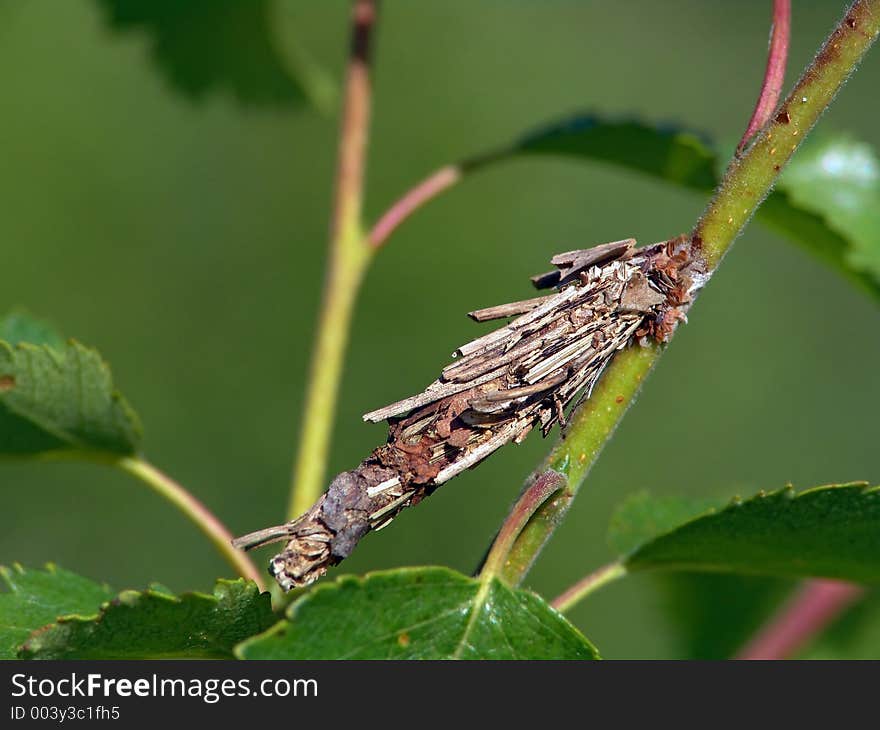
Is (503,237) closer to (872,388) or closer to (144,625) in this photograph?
(872,388)

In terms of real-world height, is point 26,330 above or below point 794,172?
below

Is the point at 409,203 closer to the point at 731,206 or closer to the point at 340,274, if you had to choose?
the point at 340,274

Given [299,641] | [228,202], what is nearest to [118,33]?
[299,641]

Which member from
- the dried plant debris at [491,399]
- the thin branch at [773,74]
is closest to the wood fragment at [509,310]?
the dried plant debris at [491,399]

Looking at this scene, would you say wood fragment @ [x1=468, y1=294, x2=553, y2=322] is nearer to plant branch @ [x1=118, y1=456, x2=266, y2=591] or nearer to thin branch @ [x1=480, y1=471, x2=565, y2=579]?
thin branch @ [x1=480, y1=471, x2=565, y2=579]

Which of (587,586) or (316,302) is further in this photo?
(316,302)

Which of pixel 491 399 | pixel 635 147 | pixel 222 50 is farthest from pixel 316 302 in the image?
pixel 491 399
